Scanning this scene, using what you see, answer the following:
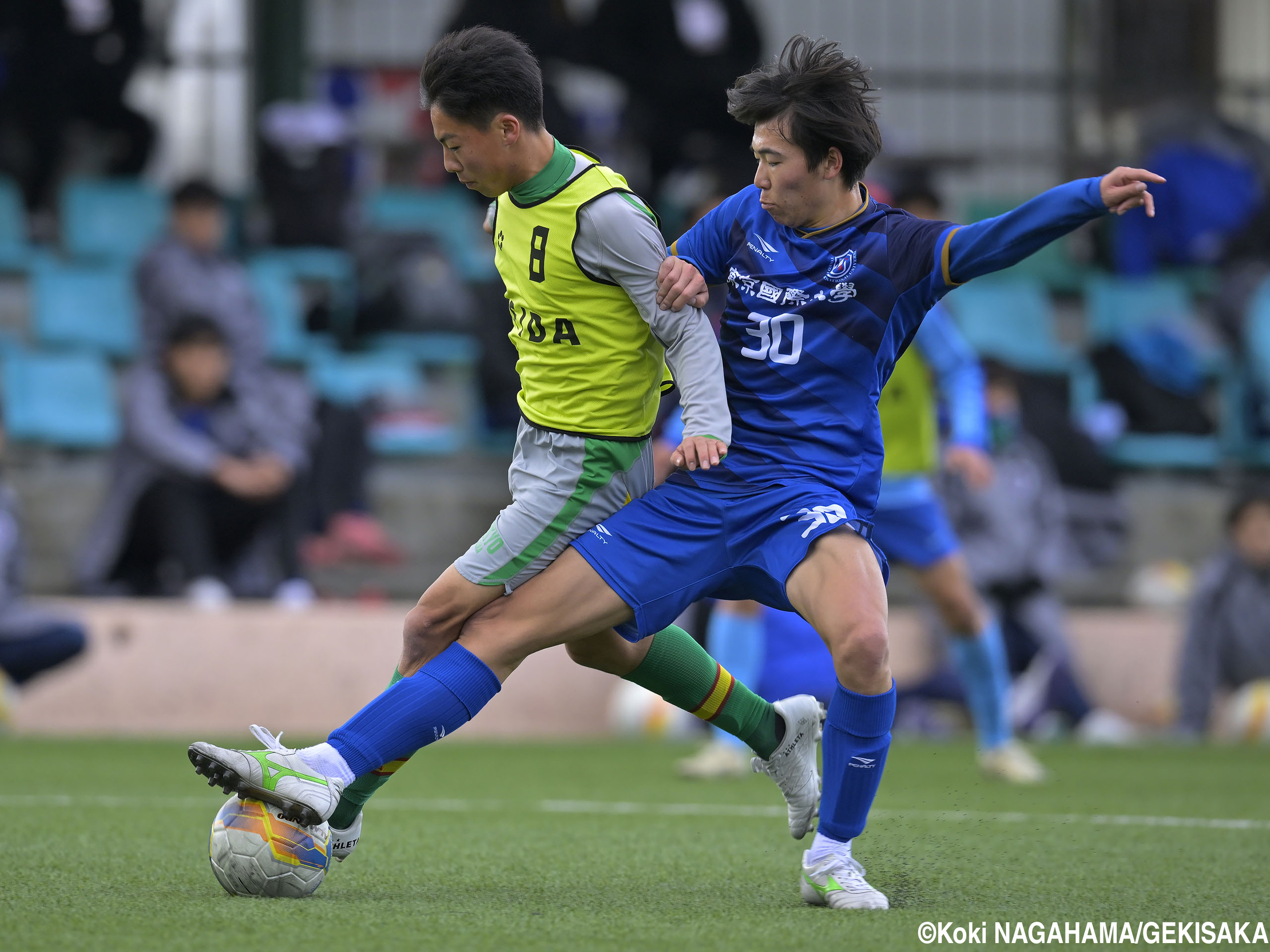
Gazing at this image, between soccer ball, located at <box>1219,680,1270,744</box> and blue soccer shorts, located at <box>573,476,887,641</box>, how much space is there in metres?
5.52

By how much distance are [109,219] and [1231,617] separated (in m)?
7.16

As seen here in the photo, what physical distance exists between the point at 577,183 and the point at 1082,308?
9.46m

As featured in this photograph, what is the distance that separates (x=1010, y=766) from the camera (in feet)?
22.0

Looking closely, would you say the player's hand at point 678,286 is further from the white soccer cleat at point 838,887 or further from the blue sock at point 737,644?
the blue sock at point 737,644

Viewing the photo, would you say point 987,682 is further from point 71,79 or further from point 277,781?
point 71,79

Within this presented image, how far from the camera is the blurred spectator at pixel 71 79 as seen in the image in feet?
36.8

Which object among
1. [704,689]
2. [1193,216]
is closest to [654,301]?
[704,689]

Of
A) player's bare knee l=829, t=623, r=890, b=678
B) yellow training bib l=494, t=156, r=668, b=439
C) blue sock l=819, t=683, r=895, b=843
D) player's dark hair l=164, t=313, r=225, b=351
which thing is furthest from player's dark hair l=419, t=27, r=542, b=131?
player's dark hair l=164, t=313, r=225, b=351

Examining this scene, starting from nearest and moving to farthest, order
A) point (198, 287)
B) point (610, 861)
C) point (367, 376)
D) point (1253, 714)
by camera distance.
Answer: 1. point (610, 861)
2. point (1253, 714)
3. point (198, 287)
4. point (367, 376)

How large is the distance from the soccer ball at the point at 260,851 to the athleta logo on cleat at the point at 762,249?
5.14 feet

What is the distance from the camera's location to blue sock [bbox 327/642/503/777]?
3689 mm

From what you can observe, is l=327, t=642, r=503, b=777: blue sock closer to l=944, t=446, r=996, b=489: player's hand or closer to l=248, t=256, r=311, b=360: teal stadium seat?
l=944, t=446, r=996, b=489: player's hand

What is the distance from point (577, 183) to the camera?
388cm

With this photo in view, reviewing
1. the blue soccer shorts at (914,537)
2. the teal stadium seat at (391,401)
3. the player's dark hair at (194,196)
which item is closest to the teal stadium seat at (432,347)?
the teal stadium seat at (391,401)
